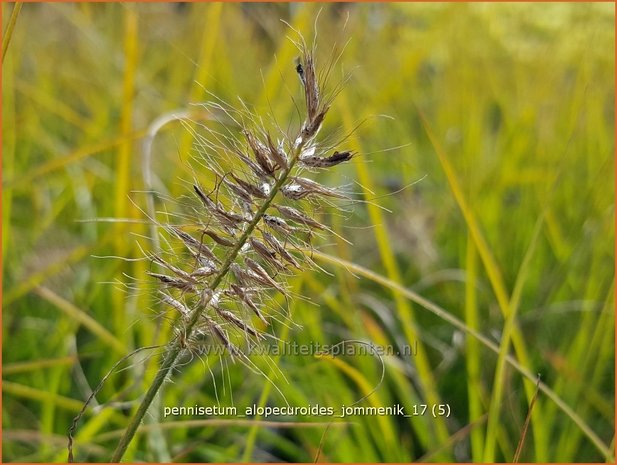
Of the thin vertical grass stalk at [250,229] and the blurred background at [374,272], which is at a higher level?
the blurred background at [374,272]

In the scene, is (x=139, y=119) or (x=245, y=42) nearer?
(x=139, y=119)

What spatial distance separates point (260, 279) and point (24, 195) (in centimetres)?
102

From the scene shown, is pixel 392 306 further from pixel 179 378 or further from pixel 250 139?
pixel 250 139

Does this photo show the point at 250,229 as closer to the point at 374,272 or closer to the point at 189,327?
the point at 189,327

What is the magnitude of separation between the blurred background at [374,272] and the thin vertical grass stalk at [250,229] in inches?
2.8

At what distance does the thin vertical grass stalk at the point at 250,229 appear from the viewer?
0.80ft

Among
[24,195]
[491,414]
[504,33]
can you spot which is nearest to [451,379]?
[491,414]

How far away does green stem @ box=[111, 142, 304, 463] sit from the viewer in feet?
0.79

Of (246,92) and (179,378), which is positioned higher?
(246,92)

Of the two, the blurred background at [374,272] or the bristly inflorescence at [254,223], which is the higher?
the blurred background at [374,272]

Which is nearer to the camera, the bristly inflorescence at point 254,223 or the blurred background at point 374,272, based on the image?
the bristly inflorescence at point 254,223

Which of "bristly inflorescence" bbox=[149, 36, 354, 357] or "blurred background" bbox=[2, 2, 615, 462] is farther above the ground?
"blurred background" bbox=[2, 2, 615, 462]

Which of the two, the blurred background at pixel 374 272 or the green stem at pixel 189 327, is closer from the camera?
the green stem at pixel 189 327

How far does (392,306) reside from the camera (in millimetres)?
961
